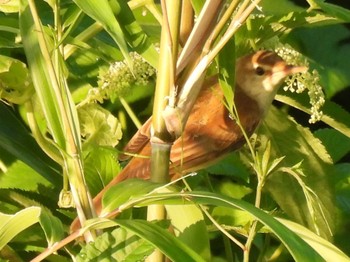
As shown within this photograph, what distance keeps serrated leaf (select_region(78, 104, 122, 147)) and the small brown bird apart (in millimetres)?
44

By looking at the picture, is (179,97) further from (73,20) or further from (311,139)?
(311,139)

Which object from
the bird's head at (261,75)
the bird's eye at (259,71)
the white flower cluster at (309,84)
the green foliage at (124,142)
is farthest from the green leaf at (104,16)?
the bird's eye at (259,71)

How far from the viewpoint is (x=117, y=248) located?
89 centimetres

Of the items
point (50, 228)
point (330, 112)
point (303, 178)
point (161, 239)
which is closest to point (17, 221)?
point (50, 228)

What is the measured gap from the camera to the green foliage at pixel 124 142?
857 millimetres

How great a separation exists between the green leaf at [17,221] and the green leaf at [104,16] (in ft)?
0.53

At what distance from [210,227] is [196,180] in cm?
31

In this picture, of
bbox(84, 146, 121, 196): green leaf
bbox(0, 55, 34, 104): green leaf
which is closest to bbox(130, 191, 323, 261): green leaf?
bbox(0, 55, 34, 104): green leaf

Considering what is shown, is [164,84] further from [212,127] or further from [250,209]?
[212,127]

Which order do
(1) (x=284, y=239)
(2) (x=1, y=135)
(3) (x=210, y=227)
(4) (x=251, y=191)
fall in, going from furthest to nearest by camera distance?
(4) (x=251, y=191) → (2) (x=1, y=135) → (3) (x=210, y=227) → (1) (x=284, y=239)

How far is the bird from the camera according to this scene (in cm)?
132

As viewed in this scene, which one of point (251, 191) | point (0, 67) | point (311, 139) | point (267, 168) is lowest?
point (251, 191)

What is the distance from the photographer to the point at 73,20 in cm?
97

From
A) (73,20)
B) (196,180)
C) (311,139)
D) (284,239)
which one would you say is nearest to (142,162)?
(196,180)
